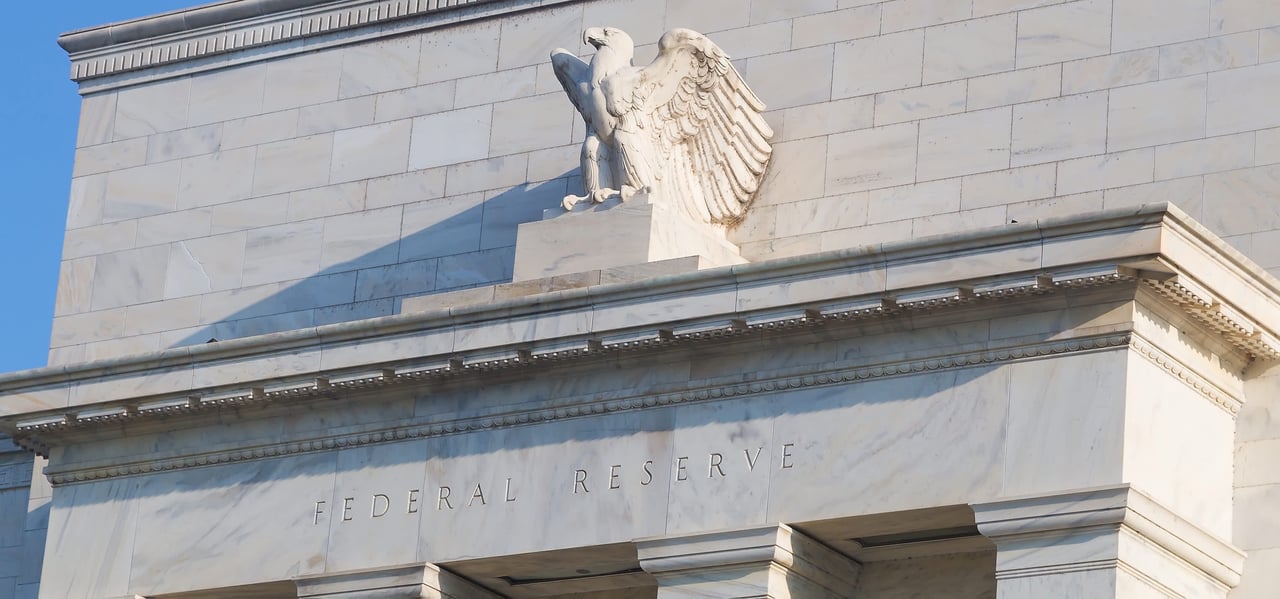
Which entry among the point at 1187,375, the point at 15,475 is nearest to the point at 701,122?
the point at 1187,375

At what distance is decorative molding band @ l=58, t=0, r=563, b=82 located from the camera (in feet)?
96.0

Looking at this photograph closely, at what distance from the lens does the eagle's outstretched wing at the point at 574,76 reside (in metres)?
25.2

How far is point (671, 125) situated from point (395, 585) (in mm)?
5160

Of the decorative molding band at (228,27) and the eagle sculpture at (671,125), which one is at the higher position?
the decorative molding band at (228,27)

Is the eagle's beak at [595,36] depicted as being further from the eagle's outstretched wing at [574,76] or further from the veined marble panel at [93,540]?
the veined marble panel at [93,540]

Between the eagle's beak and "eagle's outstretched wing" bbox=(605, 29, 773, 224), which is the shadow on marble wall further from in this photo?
the eagle's beak

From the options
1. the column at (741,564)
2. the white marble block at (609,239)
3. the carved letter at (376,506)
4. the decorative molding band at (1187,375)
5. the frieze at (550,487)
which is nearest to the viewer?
the decorative molding band at (1187,375)

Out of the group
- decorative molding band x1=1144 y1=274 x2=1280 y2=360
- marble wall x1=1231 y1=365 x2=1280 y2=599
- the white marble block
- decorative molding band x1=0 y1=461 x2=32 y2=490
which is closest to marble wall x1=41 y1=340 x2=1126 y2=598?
decorative molding band x1=1144 y1=274 x2=1280 y2=360

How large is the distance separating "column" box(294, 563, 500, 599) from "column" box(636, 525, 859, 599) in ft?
7.03

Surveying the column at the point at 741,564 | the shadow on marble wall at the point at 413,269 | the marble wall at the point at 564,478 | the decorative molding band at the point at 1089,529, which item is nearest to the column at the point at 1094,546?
the decorative molding band at the point at 1089,529

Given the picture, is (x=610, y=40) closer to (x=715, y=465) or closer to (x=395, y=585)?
(x=715, y=465)

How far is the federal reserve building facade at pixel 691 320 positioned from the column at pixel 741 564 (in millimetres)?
36

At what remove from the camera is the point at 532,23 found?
1125 inches

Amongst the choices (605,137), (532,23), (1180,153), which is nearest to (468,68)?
(532,23)
